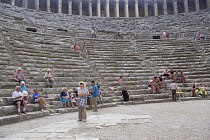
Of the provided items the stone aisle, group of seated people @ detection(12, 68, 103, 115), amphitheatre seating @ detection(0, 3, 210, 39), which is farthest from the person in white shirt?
amphitheatre seating @ detection(0, 3, 210, 39)

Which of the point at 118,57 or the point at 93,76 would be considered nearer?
the point at 93,76

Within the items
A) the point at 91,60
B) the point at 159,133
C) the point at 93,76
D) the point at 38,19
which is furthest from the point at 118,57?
the point at 38,19

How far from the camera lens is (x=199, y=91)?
40.1 ft

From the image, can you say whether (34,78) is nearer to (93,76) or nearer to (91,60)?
(93,76)

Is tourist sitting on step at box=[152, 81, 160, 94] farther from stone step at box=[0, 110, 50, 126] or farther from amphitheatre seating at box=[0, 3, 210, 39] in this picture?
amphitheatre seating at box=[0, 3, 210, 39]

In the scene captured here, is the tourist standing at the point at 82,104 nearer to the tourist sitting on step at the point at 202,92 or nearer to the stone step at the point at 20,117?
the stone step at the point at 20,117

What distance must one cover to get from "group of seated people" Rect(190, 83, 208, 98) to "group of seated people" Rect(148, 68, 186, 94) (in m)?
1.06

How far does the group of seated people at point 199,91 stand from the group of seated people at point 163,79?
106cm

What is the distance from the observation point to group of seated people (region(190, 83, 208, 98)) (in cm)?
1213

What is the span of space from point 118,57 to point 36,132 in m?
11.6

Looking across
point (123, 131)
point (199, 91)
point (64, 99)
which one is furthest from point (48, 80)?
point (199, 91)

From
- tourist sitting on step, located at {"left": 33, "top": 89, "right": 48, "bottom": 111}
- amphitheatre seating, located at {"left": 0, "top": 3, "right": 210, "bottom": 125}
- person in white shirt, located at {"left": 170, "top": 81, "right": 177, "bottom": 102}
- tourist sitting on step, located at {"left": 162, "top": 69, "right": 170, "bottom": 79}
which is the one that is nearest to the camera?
tourist sitting on step, located at {"left": 33, "top": 89, "right": 48, "bottom": 111}

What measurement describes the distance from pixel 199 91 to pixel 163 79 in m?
2.27

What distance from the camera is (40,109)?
8266 millimetres
